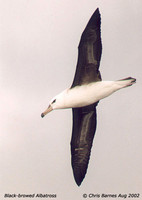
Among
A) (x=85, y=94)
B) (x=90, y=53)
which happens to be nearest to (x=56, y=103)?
(x=85, y=94)

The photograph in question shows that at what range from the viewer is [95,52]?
1109cm

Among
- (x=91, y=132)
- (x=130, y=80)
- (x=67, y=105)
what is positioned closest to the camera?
(x=130, y=80)

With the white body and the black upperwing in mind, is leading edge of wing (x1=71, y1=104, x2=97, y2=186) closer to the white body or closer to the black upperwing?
the black upperwing

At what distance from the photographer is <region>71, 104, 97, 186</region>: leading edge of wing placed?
488 inches

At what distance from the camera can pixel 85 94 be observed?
11383 mm

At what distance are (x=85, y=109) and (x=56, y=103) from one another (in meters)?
0.86

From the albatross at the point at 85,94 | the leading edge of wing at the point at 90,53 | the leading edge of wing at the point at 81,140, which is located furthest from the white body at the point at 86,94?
the leading edge of wing at the point at 81,140

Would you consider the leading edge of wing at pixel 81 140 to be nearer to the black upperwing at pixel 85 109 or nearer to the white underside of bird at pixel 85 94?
the black upperwing at pixel 85 109

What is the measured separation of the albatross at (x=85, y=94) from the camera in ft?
36.1

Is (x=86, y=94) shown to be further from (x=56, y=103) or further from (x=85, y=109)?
(x=85, y=109)

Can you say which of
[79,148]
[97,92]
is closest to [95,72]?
[97,92]

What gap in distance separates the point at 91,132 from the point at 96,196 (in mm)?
1538

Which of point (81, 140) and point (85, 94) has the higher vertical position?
point (85, 94)

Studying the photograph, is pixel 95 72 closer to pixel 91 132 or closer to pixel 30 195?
pixel 91 132
